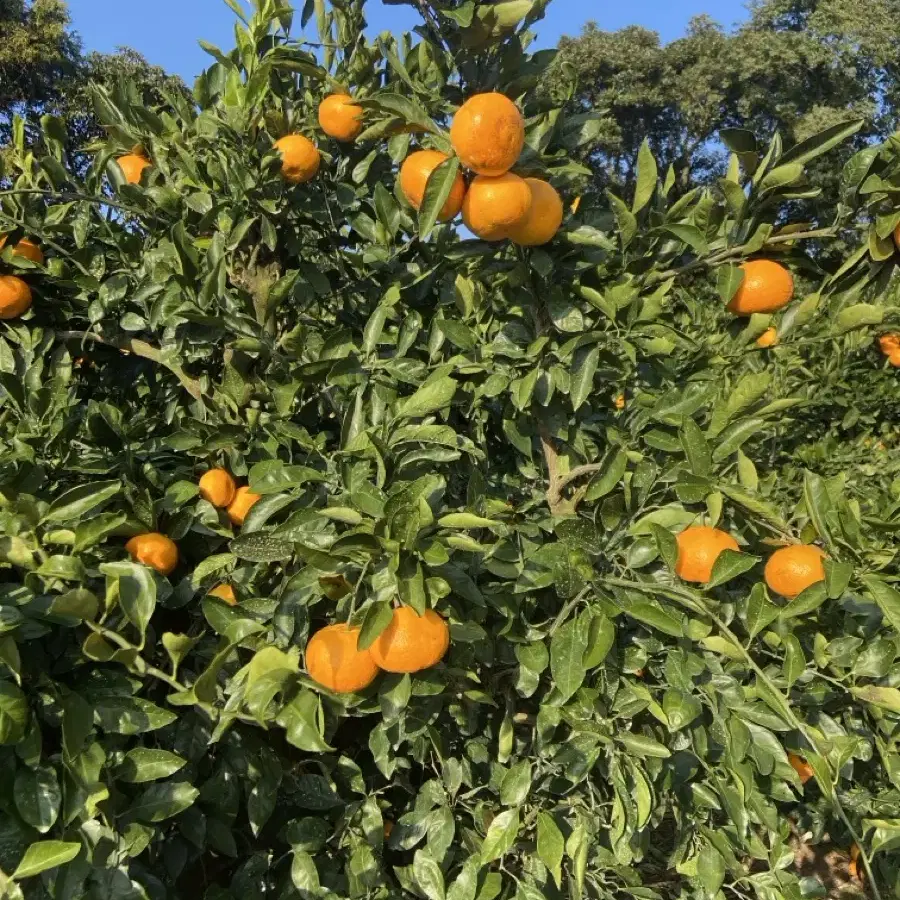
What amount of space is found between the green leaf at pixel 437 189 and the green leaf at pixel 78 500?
0.41 metres

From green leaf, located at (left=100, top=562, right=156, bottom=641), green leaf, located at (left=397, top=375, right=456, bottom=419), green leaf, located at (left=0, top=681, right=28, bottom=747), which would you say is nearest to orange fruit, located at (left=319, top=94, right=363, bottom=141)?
green leaf, located at (left=397, top=375, right=456, bottom=419)

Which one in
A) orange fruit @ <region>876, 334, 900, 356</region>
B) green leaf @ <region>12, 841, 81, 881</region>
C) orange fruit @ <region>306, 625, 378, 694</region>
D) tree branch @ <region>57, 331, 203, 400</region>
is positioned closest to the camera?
green leaf @ <region>12, 841, 81, 881</region>

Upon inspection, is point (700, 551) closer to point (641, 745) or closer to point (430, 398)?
point (641, 745)

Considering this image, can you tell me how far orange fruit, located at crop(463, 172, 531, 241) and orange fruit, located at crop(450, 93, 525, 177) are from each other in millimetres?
24

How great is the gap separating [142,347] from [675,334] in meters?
0.77

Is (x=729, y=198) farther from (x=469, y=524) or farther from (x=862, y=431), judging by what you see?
(x=862, y=431)

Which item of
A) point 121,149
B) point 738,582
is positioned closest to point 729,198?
point 738,582

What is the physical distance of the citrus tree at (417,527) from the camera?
74 cm

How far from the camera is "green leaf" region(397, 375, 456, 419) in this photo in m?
0.87

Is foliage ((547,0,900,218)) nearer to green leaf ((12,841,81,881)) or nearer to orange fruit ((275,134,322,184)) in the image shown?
orange fruit ((275,134,322,184))

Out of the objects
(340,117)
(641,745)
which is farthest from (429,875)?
(340,117)

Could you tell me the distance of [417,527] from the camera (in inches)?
26.7

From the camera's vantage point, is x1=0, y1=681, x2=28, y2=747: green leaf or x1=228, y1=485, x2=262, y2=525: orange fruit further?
x1=228, y1=485, x2=262, y2=525: orange fruit

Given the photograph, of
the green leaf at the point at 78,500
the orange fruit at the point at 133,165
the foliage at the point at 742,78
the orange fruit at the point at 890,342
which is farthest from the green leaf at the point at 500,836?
the foliage at the point at 742,78
